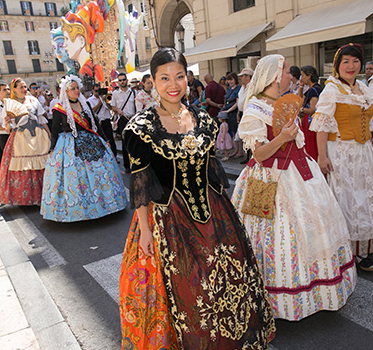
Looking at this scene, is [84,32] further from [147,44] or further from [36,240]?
[147,44]

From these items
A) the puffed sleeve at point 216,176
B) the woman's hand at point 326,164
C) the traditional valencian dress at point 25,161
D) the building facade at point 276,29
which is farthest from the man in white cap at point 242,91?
the puffed sleeve at point 216,176

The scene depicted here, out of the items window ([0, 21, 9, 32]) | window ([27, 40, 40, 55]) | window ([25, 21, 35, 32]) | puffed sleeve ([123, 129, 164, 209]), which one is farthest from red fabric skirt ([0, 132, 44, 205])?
window ([25, 21, 35, 32])

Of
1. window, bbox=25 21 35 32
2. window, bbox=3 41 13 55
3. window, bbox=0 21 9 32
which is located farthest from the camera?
window, bbox=25 21 35 32

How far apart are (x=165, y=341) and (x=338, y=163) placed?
7.43 feet

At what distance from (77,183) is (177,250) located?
338 centimetres

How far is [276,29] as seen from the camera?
11930mm

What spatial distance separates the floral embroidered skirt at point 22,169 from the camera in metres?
6.24

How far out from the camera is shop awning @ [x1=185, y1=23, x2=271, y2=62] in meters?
11.8

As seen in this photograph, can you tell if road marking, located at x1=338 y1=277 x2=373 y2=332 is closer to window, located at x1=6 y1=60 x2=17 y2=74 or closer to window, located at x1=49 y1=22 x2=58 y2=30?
window, located at x1=6 y1=60 x2=17 y2=74

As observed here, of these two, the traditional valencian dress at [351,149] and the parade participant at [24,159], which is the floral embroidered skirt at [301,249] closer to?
the traditional valencian dress at [351,149]

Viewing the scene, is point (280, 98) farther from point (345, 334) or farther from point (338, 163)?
point (345, 334)

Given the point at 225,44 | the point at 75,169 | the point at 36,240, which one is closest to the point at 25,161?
the point at 75,169

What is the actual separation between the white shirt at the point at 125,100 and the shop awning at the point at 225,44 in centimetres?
449

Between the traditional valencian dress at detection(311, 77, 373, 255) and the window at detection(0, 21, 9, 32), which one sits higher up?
the window at detection(0, 21, 9, 32)
